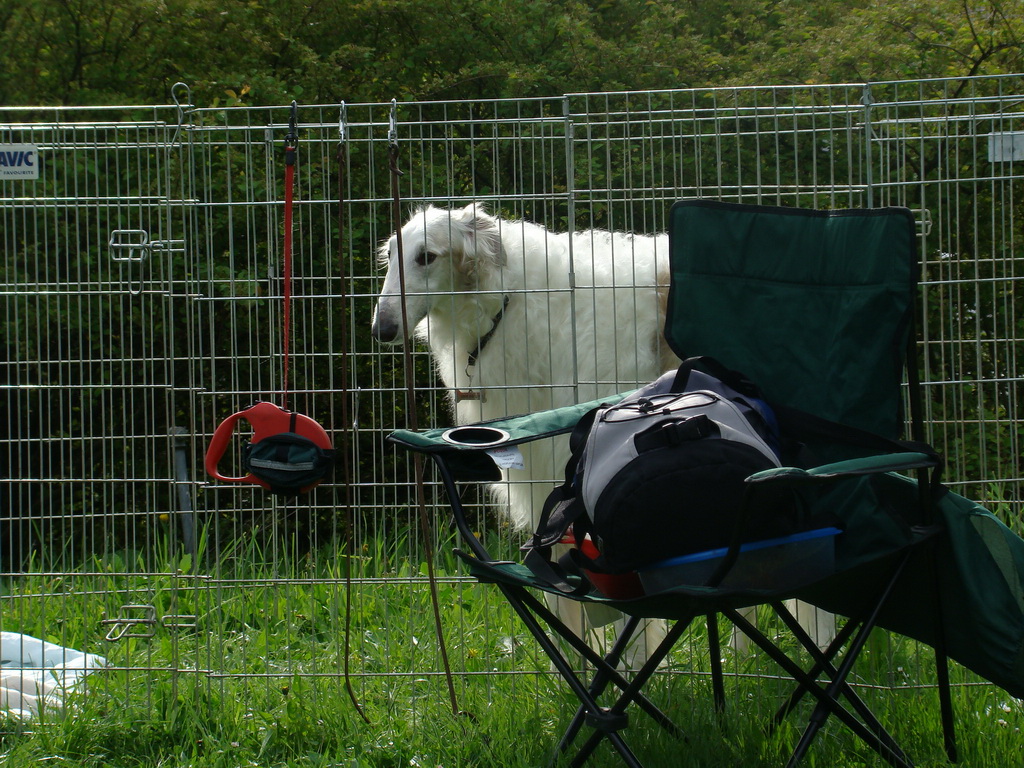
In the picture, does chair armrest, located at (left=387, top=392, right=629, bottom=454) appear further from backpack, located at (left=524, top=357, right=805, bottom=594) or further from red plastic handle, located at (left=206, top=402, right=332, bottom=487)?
red plastic handle, located at (left=206, top=402, right=332, bottom=487)

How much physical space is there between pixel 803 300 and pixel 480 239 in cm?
125

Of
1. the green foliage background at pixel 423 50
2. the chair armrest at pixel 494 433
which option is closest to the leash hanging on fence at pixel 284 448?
the chair armrest at pixel 494 433

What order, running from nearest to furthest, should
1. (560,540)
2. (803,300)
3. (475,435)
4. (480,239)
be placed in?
(560,540)
(475,435)
(803,300)
(480,239)

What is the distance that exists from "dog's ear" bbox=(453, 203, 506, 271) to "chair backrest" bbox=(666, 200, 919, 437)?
0.95 meters

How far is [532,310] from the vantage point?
3.42m

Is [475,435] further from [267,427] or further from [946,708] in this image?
[946,708]

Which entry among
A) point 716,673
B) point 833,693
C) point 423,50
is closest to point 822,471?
point 833,693

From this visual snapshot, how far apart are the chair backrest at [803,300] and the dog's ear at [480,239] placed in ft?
3.12

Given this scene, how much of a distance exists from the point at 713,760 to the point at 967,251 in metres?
4.03

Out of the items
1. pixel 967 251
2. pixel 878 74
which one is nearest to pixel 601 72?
pixel 878 74

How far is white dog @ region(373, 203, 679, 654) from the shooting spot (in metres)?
3.32

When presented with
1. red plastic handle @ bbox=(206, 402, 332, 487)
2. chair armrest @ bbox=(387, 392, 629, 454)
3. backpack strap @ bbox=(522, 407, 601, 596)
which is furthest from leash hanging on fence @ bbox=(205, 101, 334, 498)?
backpack strap @ bbox=(522, 407, 601, 596)

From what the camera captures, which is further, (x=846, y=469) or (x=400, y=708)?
(x=400, y=708)

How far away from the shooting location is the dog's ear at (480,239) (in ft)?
11.1
